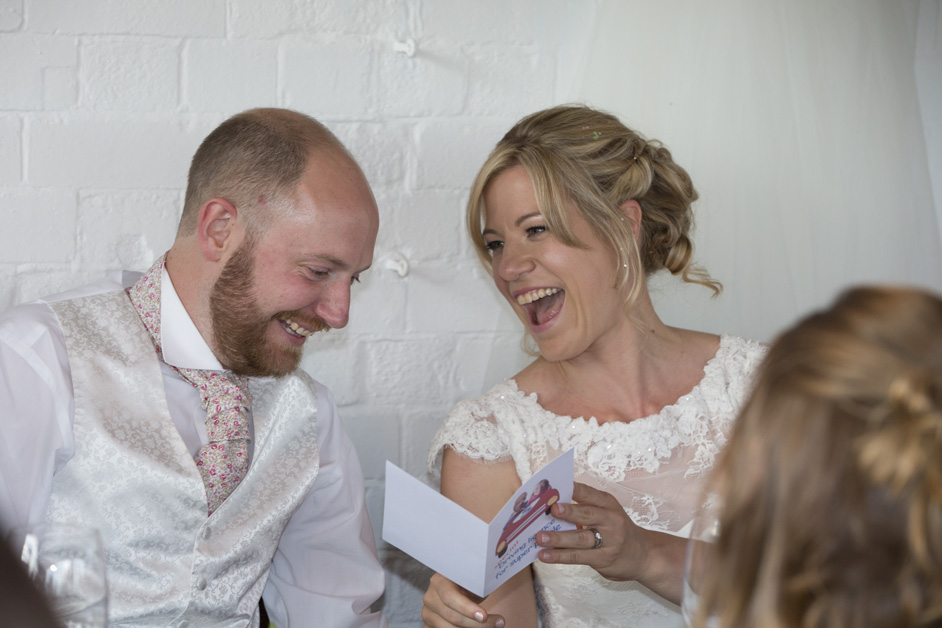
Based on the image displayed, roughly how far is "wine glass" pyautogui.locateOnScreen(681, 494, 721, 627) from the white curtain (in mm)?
1293

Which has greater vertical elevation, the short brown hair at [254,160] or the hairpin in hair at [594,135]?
the hairpin in hair at [594,135]

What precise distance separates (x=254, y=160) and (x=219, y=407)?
0.43 metres

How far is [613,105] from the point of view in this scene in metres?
1.91

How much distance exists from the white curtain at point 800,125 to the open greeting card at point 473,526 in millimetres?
886

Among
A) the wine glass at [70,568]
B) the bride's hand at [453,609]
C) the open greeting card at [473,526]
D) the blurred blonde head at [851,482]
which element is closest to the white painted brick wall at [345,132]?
the bride's hand at [453,609]

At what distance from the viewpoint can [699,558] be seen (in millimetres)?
661

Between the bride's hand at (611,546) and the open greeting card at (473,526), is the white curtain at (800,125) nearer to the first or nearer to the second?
the bride's hand at (611,546)

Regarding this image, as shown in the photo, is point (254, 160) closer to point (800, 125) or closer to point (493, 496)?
point (493, 496)

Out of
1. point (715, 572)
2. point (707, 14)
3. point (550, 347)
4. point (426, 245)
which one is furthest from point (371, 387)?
point (715, 572)

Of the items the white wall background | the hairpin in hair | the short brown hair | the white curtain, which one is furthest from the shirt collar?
the white curtain

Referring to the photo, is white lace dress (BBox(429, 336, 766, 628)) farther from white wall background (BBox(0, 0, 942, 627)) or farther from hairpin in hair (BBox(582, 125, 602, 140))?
hairpin in hair (BBox(582, 125, 602, 140))

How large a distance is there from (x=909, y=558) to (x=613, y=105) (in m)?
1.52

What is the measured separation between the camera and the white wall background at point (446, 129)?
178cm

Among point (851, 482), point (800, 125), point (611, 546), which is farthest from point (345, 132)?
point (851, 482)
